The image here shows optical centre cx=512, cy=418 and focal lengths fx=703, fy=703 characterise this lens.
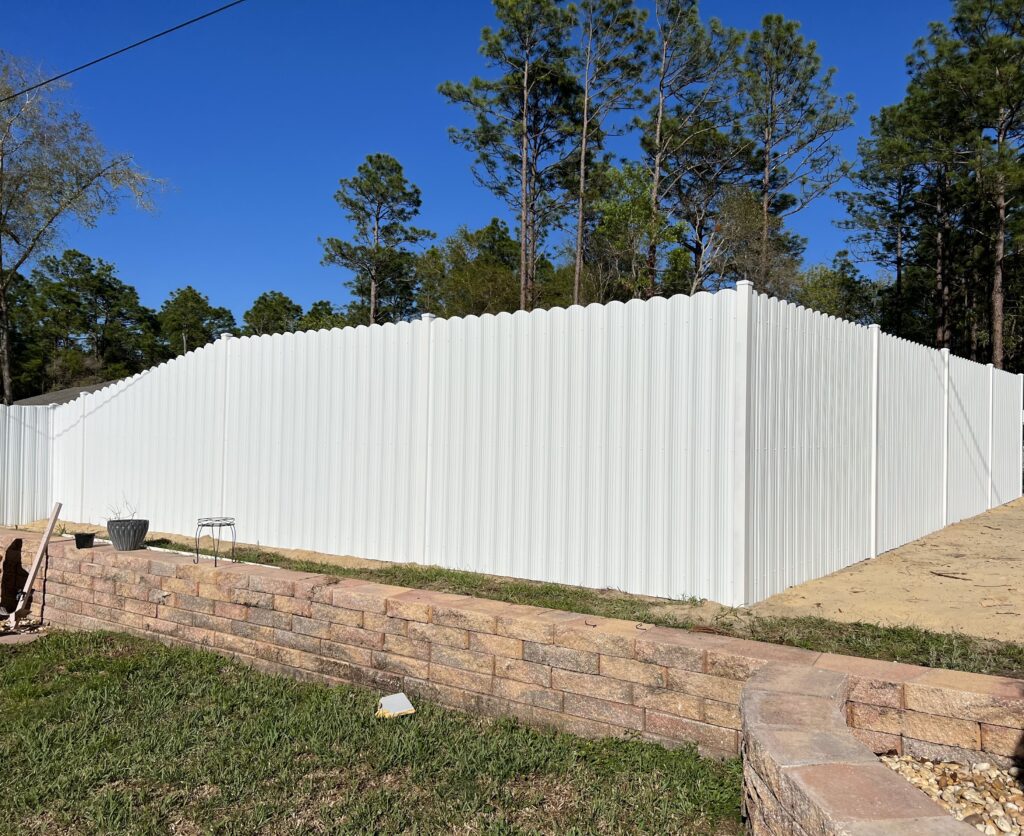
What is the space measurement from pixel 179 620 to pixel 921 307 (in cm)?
2768

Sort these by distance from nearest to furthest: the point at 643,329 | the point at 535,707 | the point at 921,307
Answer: the point at 535,707
the point at 643,329
the point at 921,307

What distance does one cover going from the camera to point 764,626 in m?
4.06

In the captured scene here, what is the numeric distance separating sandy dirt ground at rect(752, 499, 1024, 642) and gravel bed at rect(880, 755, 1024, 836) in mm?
1831

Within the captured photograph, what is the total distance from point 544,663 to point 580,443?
2.39 meters

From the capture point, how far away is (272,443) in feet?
24.8

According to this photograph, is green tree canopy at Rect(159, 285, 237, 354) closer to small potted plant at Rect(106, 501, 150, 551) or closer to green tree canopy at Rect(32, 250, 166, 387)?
green tree canopy at Rect(32, 250, 166, 387)

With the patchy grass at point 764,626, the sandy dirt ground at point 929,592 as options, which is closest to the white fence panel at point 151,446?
the patchy grass at point 764,626

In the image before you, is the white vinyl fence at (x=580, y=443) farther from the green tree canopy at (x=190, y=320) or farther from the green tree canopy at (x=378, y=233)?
the green tree canopy at (x=190, y=320)

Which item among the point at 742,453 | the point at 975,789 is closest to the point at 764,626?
the point at 742,453

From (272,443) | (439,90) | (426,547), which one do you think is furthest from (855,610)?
(439,90)

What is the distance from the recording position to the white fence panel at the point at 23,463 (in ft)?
35.3

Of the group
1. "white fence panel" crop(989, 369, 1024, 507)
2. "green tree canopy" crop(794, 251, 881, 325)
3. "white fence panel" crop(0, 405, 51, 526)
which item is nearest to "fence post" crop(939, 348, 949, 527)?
"white fence panel" crop(989, 369, 1024, 507)

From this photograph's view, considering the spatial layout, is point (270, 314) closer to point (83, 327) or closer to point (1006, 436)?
point (83, 327)

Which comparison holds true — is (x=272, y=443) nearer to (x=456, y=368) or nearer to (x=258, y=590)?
(x=456, y=368)
